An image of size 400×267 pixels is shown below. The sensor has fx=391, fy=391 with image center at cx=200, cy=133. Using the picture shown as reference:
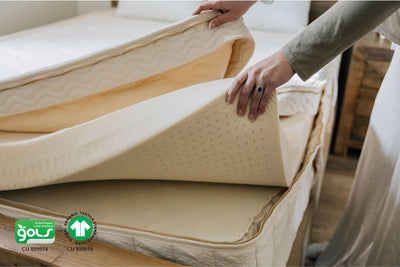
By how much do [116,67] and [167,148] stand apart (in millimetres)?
217

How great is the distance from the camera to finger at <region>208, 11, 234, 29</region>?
2.73ft

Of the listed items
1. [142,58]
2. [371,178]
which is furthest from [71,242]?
[371,178]

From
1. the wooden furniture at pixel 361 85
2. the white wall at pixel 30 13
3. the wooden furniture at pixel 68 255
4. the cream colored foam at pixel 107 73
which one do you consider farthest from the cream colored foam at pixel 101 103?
the white wall at pixel 30 13

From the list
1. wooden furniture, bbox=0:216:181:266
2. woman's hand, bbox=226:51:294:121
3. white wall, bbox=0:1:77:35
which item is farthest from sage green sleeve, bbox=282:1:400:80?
white wall, bbox=0:1:77:35

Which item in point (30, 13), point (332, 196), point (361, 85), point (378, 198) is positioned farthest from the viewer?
point (30, 13)

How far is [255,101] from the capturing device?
700 mm

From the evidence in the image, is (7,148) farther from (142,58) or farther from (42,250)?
(142,58)

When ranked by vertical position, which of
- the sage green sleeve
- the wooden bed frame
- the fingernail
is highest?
the sage green sleeve

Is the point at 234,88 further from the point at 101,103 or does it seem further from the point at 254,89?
the point at 101,103

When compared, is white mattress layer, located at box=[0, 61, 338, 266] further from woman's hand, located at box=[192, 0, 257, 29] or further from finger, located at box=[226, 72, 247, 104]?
woman's hand, located at box=[192, 0, 257, 29]

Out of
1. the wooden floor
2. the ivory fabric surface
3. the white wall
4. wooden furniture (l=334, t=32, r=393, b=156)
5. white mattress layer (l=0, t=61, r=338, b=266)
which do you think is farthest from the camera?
the white wall

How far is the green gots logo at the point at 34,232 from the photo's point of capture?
72cm

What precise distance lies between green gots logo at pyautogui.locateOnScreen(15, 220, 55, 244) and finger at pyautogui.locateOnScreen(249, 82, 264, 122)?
42 centimetres

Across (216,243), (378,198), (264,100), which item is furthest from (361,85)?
(216,243)
